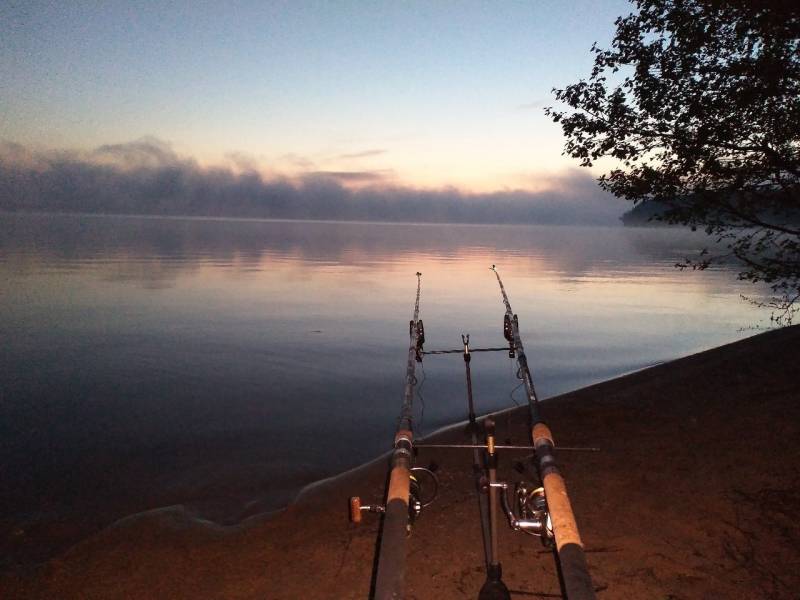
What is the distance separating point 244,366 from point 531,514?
13368 millimetres

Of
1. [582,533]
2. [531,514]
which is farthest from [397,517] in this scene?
[582,533]

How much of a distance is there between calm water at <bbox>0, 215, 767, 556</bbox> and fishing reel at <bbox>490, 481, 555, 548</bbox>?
4790mm

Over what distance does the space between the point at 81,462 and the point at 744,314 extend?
29.9 metres

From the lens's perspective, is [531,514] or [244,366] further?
[244,366]

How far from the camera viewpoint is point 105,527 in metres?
7.64

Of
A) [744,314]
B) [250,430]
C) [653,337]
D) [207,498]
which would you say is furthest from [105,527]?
[744,314]

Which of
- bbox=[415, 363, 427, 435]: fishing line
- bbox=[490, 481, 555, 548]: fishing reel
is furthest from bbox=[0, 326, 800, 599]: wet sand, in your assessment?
bbox=[415, 363, 427, 435]: fishing line

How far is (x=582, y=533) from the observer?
6020 mm

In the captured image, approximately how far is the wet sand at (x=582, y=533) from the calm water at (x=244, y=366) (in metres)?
1.41

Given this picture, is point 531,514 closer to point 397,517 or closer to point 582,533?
point 582,533

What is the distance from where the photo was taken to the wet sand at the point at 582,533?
5.31 m

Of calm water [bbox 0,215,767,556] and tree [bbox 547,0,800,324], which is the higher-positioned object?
tree [bbox 547,0,800,324]

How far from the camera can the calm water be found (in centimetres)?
953

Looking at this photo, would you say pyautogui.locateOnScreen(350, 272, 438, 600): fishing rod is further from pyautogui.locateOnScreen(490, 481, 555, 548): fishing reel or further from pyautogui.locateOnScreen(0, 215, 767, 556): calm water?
pyautogui.locateOnScreen(0, 215, 767, 556): calm water
